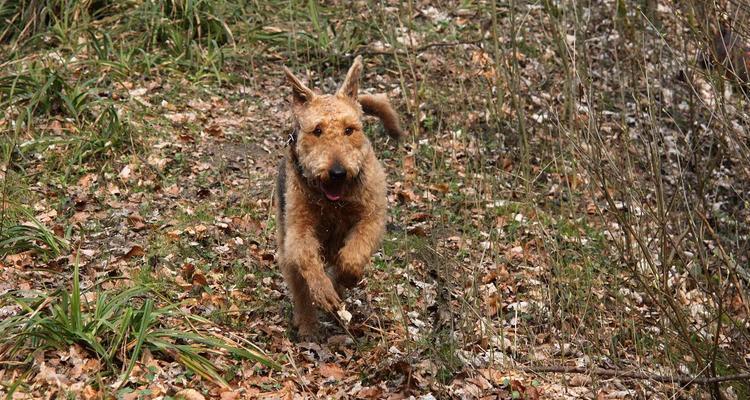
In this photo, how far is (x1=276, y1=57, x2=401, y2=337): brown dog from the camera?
200 inches

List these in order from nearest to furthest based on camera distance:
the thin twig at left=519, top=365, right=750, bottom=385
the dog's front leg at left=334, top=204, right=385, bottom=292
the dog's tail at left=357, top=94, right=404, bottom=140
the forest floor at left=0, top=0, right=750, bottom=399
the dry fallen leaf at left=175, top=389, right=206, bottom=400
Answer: the thin twig at left=519, top=365, right=750, bottom=385, the dry fallen leaf at left=175, top=389, right=206, bottom=400, the forest floor at left=0, top=0, right=750, bottom=399, the dog's front leg at left=334, top=204, right=385, bottom=292, the dog's tail at left=357, top=94, right=404, bottom=140

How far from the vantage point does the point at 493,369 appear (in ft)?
17.6

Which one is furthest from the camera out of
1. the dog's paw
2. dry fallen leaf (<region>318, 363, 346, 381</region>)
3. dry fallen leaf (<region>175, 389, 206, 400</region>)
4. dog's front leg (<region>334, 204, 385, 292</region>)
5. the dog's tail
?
the dog's tail

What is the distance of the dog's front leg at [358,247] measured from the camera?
5.18 m

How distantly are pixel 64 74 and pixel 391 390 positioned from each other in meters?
5.85

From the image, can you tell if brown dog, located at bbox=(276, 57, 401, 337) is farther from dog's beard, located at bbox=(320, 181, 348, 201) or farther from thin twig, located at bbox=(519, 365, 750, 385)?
thin twig, located at bbox=(519, 365, 750, 385)

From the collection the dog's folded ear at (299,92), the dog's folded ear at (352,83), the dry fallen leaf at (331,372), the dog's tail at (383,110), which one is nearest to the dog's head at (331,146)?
the dog's folded ear at (299,92)

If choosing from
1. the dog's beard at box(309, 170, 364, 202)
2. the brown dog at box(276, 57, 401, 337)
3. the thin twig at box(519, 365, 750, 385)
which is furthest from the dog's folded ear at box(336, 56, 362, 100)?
the thin twig at box(519, 365, 750, 385)

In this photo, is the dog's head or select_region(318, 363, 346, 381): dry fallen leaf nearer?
the dog's head

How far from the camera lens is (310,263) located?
520 centimetres

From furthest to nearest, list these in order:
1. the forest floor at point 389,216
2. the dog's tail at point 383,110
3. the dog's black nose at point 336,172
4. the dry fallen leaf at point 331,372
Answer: the dog's tail at point 383,110 < the dry fallen leaf at point 331,372 < the dog's black nose at point 336,172 < the forest floor at point 389,216

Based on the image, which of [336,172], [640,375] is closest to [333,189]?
[336,172]

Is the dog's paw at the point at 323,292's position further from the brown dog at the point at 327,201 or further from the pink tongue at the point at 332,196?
the pink tongue at the point at 332,196

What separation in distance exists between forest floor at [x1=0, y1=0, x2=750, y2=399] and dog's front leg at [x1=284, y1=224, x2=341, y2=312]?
15.4 inches
